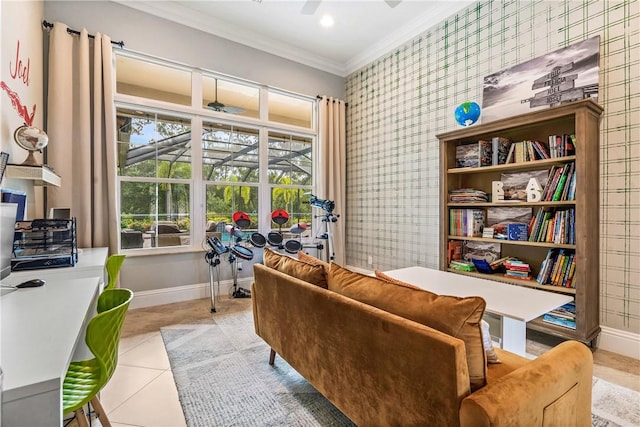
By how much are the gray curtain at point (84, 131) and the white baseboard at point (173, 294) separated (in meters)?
0.68

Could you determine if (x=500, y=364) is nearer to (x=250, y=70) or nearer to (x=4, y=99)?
(x=4, y=99)

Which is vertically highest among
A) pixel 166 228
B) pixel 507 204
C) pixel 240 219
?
pixel 507 204

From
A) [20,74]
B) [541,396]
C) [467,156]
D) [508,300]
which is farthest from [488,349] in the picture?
[20,74]

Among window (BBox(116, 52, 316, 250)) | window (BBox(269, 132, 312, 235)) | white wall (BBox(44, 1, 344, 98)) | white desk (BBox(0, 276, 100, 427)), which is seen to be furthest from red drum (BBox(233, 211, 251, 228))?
white desk (BBox(0, 276, 100, 427))

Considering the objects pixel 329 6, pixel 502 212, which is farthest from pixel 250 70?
pixel 502 212

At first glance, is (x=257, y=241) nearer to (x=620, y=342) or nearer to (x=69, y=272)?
(x=69, y=272)

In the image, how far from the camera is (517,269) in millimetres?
2826

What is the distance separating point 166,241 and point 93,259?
1.41 metres

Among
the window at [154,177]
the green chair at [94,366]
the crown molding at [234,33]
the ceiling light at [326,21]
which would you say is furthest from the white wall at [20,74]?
the ceiling light at [326,21]

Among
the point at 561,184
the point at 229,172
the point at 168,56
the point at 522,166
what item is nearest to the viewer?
the point at 561,184

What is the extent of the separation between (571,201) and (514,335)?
4.27ft

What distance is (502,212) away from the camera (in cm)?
302

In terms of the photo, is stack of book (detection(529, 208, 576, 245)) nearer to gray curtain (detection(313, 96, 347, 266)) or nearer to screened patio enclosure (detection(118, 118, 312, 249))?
gray curtain (detection(313, 96, 347, 266))

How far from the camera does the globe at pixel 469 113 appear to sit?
3.06 metres
